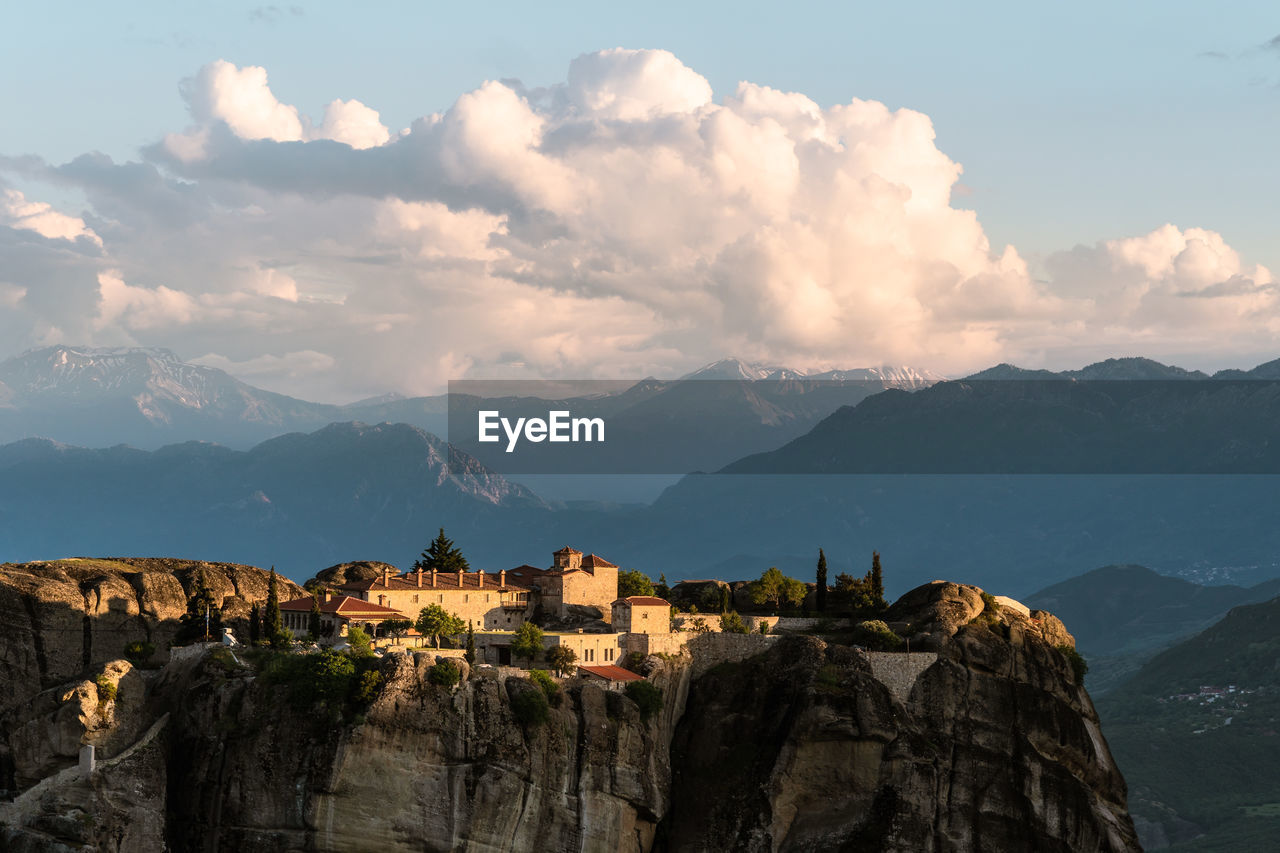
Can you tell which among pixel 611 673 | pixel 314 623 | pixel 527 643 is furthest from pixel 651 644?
pixel 314 623

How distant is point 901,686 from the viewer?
144375mm

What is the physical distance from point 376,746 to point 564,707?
16359 millimetres

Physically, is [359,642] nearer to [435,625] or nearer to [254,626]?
[435,625]

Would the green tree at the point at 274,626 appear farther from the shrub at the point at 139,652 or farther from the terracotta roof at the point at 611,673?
the terracotta roof at the point at 611,673

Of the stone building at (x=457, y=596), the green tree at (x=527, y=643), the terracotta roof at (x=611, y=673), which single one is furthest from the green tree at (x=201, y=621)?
the terracotta roof at (x=611, y=673)

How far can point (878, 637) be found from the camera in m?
149

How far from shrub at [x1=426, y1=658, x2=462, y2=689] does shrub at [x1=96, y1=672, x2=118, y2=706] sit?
2482 cm

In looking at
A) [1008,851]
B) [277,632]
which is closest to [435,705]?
[277,632]

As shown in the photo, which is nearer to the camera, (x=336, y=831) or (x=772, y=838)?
(x=336, y=831)

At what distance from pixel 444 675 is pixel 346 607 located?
20.6 m

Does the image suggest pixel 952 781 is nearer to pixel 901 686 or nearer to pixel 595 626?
pixel 901 686

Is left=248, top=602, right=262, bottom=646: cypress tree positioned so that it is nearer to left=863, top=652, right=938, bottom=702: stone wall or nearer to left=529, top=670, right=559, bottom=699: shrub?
left=529, top=670, right=559, bottom=699: shrub

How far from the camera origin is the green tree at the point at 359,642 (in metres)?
133

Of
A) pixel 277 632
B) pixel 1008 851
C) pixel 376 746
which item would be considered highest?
pixel 277 632
